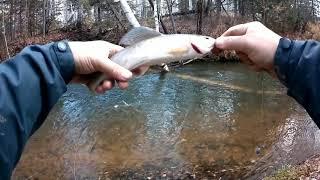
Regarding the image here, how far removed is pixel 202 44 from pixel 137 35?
1.22ft

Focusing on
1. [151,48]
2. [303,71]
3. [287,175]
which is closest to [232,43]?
[151,48]

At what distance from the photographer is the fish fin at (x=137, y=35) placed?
8.64 ft

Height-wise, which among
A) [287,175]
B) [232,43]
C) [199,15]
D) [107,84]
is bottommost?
[199,15]

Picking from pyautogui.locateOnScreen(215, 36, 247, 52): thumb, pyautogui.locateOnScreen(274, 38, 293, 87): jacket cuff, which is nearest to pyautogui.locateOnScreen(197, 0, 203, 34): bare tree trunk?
pyautogui.locateOnScreen(215, 36, 247, 52): thumb

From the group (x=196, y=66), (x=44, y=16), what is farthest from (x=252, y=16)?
(x=44, y=16)

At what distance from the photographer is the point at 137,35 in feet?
8.68

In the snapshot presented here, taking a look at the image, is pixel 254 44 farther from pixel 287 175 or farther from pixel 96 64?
→ pixel 287 175

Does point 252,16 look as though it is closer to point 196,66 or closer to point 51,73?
point 196,66

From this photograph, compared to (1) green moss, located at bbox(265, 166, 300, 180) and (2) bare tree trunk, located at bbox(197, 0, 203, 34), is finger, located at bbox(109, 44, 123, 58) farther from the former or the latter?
(2) bare tree trunk, located at bbox(197, 0, 203, 34)

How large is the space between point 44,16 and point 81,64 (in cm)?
2811

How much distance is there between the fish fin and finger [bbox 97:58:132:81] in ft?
0.62

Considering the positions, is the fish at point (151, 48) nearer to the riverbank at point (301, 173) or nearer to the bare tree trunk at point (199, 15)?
the riverbank at point (301, 173)

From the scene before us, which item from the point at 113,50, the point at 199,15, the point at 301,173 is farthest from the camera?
the point at 199,15

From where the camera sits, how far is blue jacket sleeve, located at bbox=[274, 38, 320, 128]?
2111mm
